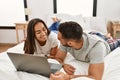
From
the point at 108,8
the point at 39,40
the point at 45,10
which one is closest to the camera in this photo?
the point at 39,40

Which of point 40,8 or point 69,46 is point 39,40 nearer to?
point 69,46

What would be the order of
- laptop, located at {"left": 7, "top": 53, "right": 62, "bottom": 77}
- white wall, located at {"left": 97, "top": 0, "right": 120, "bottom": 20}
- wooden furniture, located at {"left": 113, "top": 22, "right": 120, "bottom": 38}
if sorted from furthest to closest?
white wall, located at {"left": 97, "top": 0, "right": 120, "bottom": 20}, wooden furniture, located at {"left": 113, "top": 22, "right": 120, "bottom": 38}, laptop, located at {"left": 7, "top": 53, "right": 62, "bottom": 77}

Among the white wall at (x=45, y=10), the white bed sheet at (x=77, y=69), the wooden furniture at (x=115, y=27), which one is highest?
the white wall at (x=45, y=10)

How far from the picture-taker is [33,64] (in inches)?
45.8

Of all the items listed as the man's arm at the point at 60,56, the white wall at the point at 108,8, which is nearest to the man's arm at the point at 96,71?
the man's arm at the point at 60,56

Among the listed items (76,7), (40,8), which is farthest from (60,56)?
(40,8)

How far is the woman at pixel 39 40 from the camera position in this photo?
1.59m

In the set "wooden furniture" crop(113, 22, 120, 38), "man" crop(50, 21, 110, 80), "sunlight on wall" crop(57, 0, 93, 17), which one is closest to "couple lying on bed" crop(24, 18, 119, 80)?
"man" crop(50, 21, 110, 80)

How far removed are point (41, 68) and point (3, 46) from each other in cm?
291

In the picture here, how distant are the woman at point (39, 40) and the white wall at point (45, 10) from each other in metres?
1.86

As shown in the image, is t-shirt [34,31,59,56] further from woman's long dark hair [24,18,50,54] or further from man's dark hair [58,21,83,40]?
man's dark hair [58,21,83,40]

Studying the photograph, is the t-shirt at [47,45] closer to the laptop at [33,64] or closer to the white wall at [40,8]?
the laptop at [33,64]

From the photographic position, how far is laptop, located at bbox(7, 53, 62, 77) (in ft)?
3.59

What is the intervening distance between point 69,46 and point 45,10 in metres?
2.39
